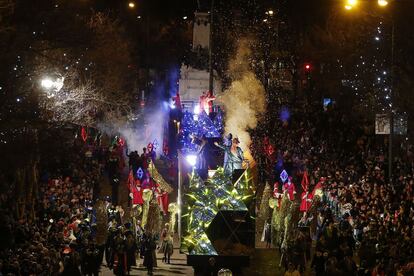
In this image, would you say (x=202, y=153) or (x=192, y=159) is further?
(x=192, y=159)

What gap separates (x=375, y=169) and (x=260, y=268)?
7345mm

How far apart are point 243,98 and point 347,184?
44.9ft

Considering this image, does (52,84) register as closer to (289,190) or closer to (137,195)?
(137,195)

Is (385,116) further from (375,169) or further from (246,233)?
(246,233)

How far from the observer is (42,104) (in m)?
26.8

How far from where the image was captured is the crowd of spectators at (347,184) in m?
17.8

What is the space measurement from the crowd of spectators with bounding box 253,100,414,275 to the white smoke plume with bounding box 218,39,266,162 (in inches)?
33.3

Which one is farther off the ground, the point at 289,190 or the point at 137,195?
the point at 289,190

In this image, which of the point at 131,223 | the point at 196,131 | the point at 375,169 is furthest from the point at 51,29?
the point at 375,169

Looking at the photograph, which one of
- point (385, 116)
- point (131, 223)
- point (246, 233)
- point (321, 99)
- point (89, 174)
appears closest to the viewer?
point (246, 233)

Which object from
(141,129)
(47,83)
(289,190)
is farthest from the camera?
(141,129)

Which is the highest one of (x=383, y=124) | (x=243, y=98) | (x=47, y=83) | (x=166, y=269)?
(x=243, y=98)

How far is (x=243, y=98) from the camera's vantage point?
39656 mm

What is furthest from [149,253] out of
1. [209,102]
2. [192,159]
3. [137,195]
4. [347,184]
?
[209,102]
